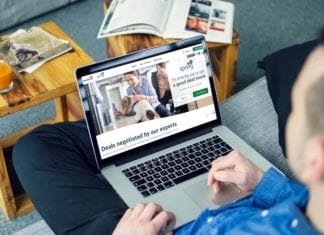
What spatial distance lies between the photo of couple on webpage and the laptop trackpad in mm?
212

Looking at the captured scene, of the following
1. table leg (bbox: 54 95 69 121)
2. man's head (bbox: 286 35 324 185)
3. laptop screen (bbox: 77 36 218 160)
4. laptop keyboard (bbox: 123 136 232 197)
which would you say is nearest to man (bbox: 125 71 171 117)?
laptop screen (bbox: 77 36 218 160)

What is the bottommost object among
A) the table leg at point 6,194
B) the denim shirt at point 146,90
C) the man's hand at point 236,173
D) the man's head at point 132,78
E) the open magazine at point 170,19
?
the table leg at point 6,194

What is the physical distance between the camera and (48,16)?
8.28 ft

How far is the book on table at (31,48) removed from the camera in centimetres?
150

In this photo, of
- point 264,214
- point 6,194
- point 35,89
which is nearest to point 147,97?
point 35,89

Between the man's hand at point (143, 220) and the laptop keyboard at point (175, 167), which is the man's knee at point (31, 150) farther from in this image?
the man's hand at point (143, 220)

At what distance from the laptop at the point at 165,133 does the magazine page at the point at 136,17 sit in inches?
13.8

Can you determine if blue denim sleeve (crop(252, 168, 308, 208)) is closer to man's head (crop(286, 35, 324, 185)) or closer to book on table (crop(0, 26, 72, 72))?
man's head (crop(286, 35, 324, 185))

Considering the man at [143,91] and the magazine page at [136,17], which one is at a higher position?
the magazine page at [136,17]

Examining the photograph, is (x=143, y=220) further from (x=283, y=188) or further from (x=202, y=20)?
(x=202, y=20)

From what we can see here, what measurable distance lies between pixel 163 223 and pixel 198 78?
0.41 m

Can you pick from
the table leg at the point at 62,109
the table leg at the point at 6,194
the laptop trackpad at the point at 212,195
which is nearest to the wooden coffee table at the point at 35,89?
the table leg at the point at 6,194

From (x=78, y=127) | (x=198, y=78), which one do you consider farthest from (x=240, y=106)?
(x=78, y=127)

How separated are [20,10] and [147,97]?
1.39 m
